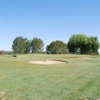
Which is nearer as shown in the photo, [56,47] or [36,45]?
[36,45]

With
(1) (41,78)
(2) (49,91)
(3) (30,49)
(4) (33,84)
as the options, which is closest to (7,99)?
(2) (49,91)

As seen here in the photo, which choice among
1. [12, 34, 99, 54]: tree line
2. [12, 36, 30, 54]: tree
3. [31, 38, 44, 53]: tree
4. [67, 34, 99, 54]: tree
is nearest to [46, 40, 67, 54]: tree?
[12, 34, 99, 54]: tree line

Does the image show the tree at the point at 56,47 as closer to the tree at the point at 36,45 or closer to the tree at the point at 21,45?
the tree at the point at 36,45

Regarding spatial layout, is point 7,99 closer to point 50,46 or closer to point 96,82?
point 96,82

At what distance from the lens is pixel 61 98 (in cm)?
1204

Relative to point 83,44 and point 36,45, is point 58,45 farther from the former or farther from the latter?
point 83,44

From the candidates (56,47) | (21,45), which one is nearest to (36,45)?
(21,45)

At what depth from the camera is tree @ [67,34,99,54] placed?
97.9 metres

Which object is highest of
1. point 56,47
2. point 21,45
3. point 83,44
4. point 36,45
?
point 36,45

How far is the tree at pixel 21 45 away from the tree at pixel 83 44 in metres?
24.3

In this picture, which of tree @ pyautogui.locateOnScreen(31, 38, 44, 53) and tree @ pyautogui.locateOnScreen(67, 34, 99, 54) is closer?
tree @ pyautogui.locateOnScreen(67, 34, 99, 54)

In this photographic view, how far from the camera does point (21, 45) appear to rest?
121 metres

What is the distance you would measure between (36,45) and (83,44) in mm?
29713

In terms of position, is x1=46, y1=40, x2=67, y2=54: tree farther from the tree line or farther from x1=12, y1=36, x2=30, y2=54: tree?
x1=12, y1=36, x2=30, y2=54: tree
